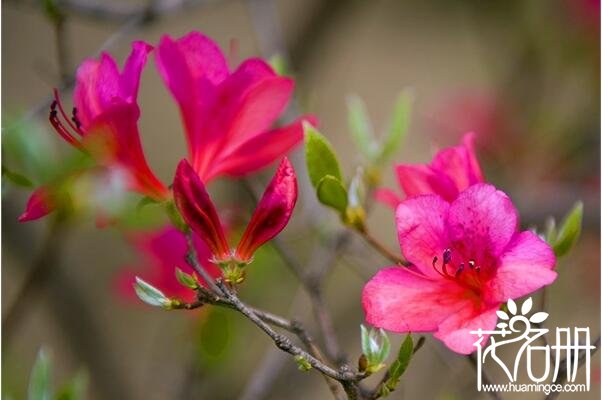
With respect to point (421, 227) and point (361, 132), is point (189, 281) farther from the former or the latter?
point (361, 132)

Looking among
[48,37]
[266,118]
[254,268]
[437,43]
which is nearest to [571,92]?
[437,43]

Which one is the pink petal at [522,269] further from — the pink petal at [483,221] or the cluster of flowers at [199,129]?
the cluster of flowers at [199,129]

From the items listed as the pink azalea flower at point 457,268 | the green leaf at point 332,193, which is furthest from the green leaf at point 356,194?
the pink azalea flower at point 457,268

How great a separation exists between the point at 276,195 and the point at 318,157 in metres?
0.11

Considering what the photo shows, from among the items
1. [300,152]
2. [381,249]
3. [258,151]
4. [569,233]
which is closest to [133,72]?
[258,151]

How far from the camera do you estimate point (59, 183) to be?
0.79 meters

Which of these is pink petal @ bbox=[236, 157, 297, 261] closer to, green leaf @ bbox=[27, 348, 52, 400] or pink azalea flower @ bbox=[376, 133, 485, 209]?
pink azalea flower @ bbox=[376, 133, 485, 209]

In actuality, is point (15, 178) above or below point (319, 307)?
above

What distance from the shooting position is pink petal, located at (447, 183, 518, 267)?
2.07ft

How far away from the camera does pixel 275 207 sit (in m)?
0.64

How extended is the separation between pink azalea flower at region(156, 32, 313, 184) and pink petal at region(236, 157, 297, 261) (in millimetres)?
88

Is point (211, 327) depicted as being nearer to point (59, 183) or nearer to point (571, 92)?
point (59, 183)

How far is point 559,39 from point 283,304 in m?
0.75

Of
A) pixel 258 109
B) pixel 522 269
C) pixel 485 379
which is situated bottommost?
pixel 485 379
